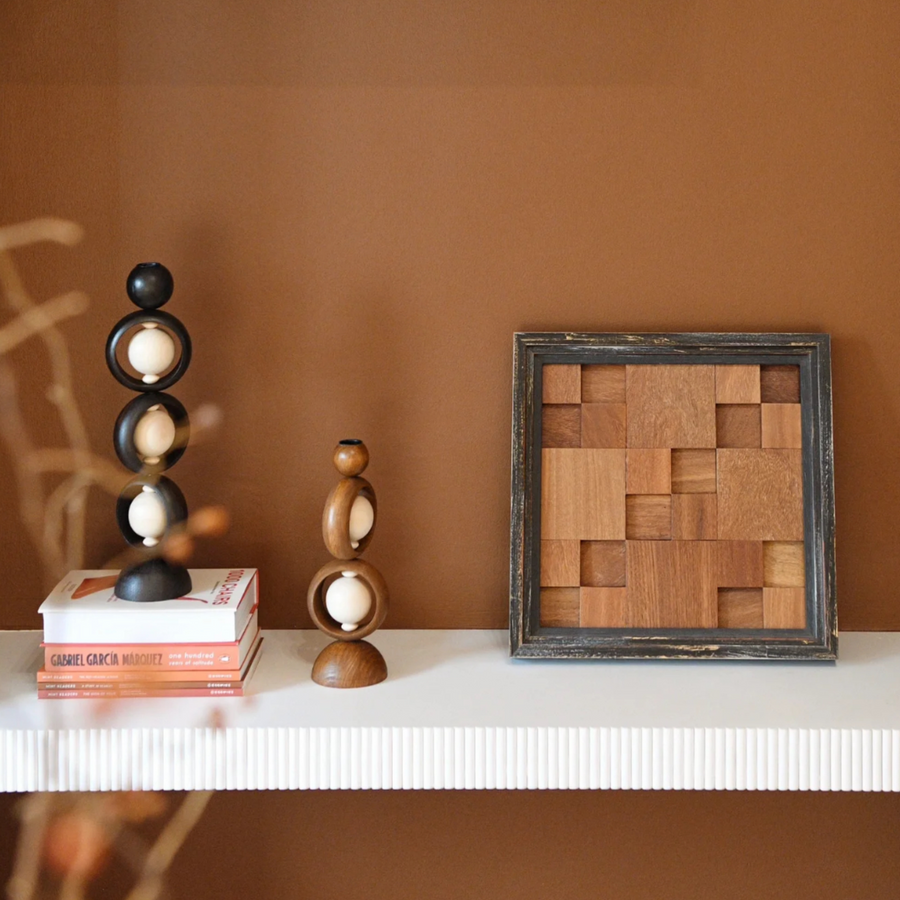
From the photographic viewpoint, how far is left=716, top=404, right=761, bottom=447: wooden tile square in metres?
1.24

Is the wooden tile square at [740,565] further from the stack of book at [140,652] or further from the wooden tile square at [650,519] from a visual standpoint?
the stack of book at [140,652]

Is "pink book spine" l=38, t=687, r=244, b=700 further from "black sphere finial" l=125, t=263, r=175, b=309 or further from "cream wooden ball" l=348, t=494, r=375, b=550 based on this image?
"black sphere finial" l=125, t=263, r=175, b=309

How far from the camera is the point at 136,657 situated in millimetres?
1087

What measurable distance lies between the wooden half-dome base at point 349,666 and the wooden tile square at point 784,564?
0.50 m

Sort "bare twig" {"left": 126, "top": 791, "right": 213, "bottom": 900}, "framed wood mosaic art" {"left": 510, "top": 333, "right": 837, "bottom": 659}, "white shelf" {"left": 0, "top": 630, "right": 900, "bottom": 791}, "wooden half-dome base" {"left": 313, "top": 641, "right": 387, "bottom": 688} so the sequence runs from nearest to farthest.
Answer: "white shelf" {"left": 0, "top": 630, "right": 900, "bottom": 791} < "wooden half-dome base" {"left": 313, "top": 641, "right": 387, "bottom": 688} < "framed wood mosaic art" {"left": 510, "top": 333, "right": 837, "bottom": 659} < "bare twig" {"left": 126, "top": 791, "right": 213, "bottom": 900}

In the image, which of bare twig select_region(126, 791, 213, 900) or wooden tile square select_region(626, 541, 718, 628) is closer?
wooden tile square select_region(626, 541, 718, 628)

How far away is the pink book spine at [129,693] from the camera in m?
1.08

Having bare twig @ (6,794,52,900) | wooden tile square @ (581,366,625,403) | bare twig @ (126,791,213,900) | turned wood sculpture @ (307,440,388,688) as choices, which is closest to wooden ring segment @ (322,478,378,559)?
turned wood sculpture @ (307,440,388,688)

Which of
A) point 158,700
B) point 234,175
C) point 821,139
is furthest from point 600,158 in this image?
point 158,700

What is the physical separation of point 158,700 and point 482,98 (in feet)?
2.69

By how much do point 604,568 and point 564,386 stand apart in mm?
233

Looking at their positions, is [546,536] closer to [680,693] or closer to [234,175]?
[680,693]

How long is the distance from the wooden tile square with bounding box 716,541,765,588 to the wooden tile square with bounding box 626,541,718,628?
1 centimetres

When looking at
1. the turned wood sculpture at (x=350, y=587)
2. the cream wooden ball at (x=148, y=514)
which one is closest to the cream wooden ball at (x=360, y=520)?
the turned wood sculpture at (x=350, y=587)
